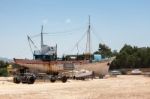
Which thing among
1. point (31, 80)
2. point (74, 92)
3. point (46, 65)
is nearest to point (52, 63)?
point (46, 65)

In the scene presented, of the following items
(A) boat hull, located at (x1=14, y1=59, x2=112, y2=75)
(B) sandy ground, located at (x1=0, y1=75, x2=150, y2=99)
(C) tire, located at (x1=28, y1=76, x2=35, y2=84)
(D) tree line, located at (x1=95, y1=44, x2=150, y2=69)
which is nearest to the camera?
(B) sandy ground, located at (x1=0, y1=75, x2=150, y2=99)

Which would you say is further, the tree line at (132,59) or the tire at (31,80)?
the tree line at (132,59)

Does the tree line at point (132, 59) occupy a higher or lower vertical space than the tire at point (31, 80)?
higher

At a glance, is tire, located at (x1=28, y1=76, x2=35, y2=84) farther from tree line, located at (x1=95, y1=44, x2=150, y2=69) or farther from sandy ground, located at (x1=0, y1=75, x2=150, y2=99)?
tree line, located at (x1=95, y1=44, x2=150, y2=69)

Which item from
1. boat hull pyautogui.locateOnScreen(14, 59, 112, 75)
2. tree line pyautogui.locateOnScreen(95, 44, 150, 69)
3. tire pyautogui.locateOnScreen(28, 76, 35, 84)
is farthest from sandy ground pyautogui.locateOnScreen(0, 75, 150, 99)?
tree line pyautogui.locateOnScreen(95, 44, 150, 69)

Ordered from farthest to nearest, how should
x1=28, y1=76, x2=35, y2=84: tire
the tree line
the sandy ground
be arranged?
the tree line < x1=28, y1=76, x2=35, y2=84: tire < the sandy ground

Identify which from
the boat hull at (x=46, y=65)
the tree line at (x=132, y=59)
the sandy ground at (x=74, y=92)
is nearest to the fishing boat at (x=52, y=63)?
the boat hull at (x=46, y=65)

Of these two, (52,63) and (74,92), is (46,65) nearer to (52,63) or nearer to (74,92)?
(52,63)

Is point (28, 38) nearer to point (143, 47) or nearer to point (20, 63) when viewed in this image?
point (20, 63)

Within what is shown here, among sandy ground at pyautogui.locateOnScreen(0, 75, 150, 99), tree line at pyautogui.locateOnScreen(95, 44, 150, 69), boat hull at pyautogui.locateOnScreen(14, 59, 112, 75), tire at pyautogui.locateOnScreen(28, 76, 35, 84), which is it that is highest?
tree line at pyautogui.locateOnScreen(95, 44, 150, 69)

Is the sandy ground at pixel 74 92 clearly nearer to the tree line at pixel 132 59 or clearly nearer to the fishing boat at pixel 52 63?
the fishing boat at pixel 52 63

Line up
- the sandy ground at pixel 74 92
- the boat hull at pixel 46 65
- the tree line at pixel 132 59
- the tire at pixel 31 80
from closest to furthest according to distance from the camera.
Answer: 1. the sandy ground at pixel 74 92
2. the tire at pixel 31 80
3. the boat hull at pixel 46 65
4. the tree line at pixel 132 59

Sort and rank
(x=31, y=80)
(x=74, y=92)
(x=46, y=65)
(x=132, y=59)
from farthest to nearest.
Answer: (x=132, y=59), (x=46, y=65), (x=31, y=80), (x=74, y=92)

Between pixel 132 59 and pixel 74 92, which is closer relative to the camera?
pixel 74 92
